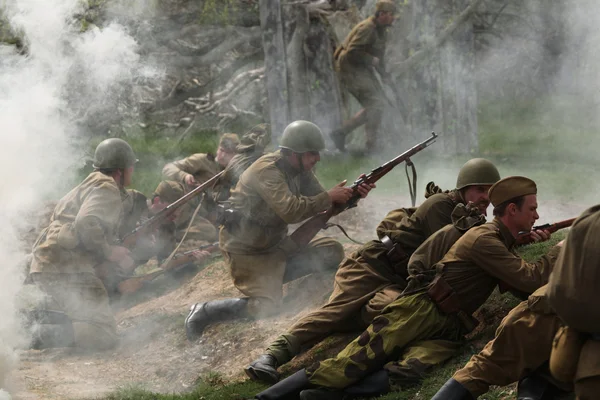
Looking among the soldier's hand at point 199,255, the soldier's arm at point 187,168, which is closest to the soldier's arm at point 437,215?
the soldier's hand at point 199,255

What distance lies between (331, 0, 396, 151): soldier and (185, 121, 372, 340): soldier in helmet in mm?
5759

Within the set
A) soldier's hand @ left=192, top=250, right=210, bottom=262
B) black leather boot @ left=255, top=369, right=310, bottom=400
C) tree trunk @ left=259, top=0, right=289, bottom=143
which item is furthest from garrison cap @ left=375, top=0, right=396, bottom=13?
black leather boot @ left=255, top=369, right=310, bottom=400

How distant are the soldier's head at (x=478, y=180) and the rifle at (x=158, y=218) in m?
4.63

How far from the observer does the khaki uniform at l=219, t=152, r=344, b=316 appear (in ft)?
33.2

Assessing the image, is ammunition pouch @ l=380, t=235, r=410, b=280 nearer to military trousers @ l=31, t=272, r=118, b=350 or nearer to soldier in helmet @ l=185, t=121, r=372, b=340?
soldier in helmet @ l=185, t=121, r=372, b=340

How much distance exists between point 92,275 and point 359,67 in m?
6.73

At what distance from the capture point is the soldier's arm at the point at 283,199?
33.0 ft

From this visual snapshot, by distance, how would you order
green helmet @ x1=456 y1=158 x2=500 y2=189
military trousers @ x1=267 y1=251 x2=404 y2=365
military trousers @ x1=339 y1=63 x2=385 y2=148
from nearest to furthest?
green helmet @ x1=456 y1=158 x2=500 y2=189 → military trousers @ x1=267 y1=251 x2=404 y2=365 → military trousers @ x1=339 y1=63 x2=385 y2=148

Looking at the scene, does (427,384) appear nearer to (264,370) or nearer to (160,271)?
(264,370)

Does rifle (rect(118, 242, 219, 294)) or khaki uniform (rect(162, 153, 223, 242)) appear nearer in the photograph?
rifle (rect(118, 242, 219, 294))

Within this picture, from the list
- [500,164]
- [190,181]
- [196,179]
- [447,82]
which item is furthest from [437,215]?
[447,82]

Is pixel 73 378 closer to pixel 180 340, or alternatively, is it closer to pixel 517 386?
Result: pixel 180 340

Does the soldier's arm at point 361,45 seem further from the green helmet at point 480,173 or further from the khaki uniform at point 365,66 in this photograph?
the green helmet at point 480,173

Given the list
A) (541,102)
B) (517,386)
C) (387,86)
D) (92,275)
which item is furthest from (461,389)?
(541,102)
